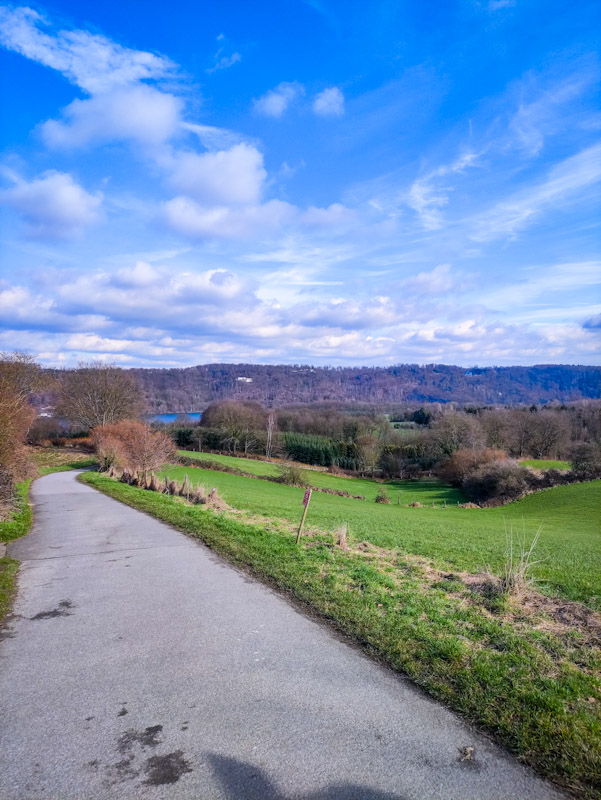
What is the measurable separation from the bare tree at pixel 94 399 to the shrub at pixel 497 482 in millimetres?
41663

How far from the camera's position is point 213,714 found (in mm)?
4145

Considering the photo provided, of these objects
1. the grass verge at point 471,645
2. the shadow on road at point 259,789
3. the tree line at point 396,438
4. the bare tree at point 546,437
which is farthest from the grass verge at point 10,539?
the bare tree at point 546,437

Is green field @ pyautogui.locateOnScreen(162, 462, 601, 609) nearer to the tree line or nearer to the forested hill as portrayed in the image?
the tree line

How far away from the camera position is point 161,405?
115 m

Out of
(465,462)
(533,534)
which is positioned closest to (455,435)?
(465,462)

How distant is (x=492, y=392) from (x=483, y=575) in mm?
201106

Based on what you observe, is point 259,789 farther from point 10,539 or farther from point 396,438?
point 396,438

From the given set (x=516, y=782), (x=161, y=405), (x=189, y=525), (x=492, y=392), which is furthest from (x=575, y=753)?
(x=492, y=392)

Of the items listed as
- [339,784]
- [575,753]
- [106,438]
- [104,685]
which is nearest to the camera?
[339,784]

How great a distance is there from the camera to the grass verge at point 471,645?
Result: 378cm

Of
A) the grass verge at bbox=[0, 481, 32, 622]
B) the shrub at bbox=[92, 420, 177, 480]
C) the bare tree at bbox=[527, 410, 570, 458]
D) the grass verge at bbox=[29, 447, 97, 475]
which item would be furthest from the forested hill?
the grass verge at bbox=[0, 481, 32, 622]

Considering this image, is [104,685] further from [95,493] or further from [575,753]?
[95,493]

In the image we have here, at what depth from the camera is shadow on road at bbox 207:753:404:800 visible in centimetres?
320

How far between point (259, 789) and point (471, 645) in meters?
3.16
